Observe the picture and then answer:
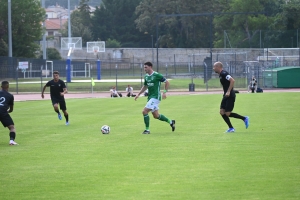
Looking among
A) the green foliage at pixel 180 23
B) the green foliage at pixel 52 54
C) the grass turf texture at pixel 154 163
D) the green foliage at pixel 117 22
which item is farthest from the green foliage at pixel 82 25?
the grass turf texture at pixel 154 163

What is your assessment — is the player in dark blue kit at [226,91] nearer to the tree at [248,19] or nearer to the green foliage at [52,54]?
the tree at [248,19]

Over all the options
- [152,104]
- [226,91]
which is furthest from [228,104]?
[152,104]

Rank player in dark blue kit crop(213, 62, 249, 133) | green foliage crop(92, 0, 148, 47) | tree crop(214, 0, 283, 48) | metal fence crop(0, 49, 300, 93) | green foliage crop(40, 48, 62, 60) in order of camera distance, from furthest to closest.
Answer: green foliage crop(92, 0, 148, 47) < green foliage crop(40, 48, 62, 60) < tree crop(214, 0, 283, 48) < metal fence crop(0, 49, 300, 93) < player in dark blue kit crop(213, 62, 249, 133)

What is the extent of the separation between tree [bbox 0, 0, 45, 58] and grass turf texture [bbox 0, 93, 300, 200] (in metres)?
56.1

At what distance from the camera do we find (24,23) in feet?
244

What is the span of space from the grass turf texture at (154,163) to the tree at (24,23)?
56.1m

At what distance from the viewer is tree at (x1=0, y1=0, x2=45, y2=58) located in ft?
243

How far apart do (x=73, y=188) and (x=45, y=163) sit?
274 centimetres

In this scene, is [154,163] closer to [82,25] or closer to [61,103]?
[61,103]

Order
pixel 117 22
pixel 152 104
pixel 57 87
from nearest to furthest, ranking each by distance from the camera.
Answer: pixel 152 104 < pixel 57 87 < pixel 117 22

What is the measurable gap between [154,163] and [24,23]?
65.4 metres

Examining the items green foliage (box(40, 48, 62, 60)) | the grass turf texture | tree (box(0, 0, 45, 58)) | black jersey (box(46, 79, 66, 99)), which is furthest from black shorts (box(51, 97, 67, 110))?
green foliage (box(40, 48, 62, 60))

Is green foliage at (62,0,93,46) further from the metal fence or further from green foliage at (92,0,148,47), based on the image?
the metal fence

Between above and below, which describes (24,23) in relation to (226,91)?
above
